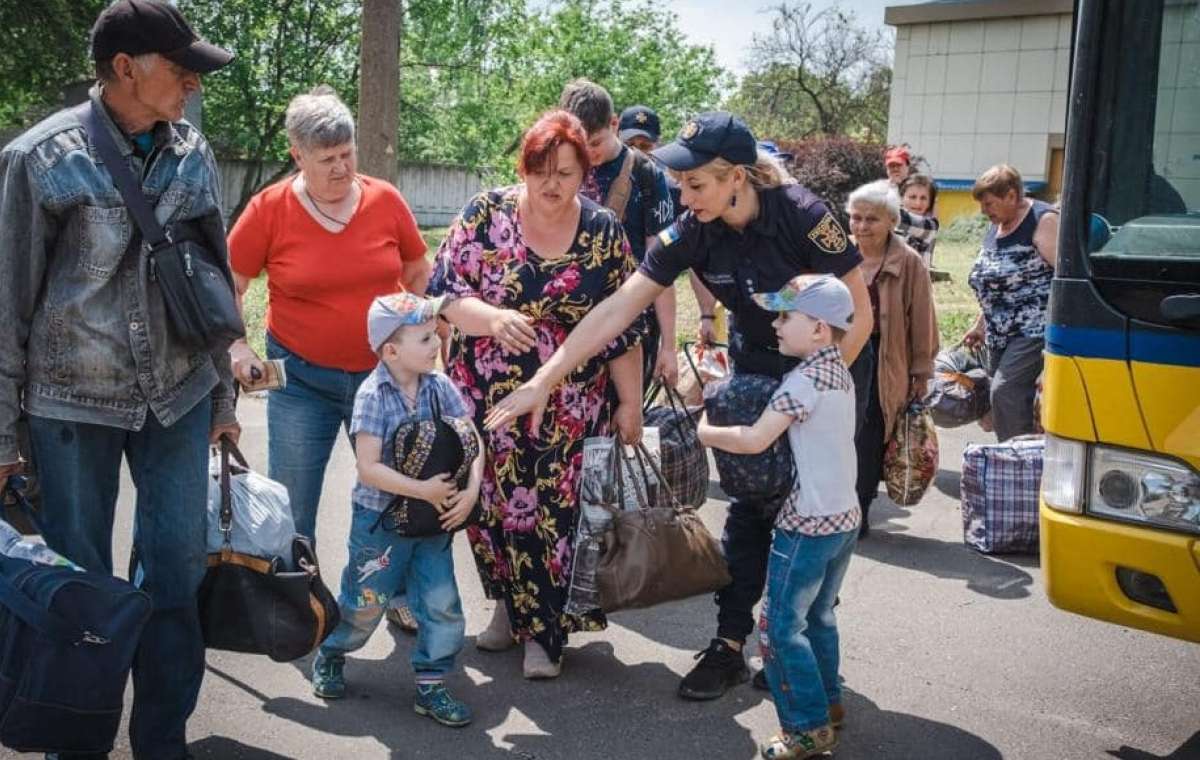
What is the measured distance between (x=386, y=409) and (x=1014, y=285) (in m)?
3.98

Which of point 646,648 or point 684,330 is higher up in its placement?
point 684,330

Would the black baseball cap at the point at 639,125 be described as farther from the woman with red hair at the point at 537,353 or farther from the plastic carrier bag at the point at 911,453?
the woman with red hair at the point at 537,353

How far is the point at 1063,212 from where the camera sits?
356cm

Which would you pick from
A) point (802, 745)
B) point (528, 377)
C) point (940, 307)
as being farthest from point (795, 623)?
point (940, 307)

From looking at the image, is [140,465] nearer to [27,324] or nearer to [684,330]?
[27,324]

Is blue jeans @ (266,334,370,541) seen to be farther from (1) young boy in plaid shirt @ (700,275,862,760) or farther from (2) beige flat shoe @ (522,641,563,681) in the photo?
(1) young boy in plaid shirt @ (700,275,862,760)

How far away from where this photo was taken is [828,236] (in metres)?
3.96

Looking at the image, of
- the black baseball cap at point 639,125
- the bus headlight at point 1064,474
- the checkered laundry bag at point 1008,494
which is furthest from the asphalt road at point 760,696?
the black baseball cap at point 639,125

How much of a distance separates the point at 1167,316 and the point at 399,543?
7.93 ft

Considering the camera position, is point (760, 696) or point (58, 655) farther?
point (760, 696)

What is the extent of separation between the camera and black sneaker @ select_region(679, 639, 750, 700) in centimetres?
427

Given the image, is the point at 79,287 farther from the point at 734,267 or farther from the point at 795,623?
the point at 795,623

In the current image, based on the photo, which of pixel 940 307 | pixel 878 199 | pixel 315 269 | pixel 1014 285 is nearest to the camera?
pixel 315 269

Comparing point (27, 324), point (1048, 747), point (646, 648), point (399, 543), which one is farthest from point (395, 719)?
point (1048, 747)
